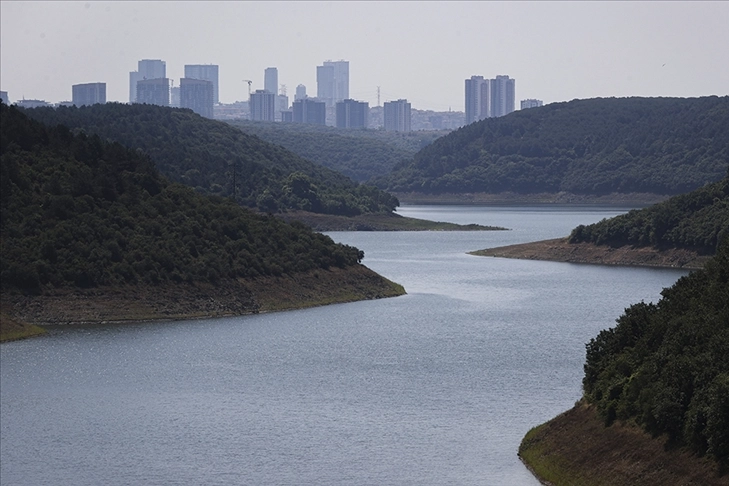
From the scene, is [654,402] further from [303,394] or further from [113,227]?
[113,227]

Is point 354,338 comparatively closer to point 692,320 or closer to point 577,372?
point 577,372

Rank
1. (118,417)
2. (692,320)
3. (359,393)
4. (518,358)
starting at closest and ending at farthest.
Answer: (692,320), (118,417), (359,393), (518,358)

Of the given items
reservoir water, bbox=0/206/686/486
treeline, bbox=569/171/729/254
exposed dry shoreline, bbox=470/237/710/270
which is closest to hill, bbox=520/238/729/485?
reservoir water, bbox=0/206/686/486

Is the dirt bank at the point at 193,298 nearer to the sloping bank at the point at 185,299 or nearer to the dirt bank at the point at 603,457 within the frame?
the sloping bank at the point at 185,299

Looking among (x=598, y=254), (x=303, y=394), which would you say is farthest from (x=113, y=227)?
(x=598, y=254)

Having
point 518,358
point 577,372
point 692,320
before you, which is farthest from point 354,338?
point 692,320

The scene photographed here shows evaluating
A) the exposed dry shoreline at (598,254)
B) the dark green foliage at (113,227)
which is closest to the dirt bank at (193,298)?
the dark green foliage at (113,227)
